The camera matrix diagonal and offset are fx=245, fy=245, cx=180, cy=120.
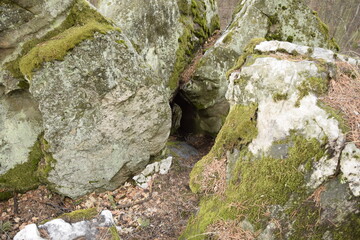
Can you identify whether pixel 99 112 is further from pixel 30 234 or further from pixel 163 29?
pixel 163 29

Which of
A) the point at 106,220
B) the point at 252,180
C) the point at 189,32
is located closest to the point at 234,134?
the point at 252,180

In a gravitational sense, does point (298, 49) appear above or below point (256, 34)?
above

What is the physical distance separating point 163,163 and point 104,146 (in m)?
1.70

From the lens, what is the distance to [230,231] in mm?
3508

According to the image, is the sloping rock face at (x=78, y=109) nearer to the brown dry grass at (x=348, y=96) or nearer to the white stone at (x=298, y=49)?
the white stone at (x=298, y=49)

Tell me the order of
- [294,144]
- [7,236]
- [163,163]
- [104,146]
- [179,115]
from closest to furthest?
1. [294,144]
2. [7,236]
3. [104,146]
4. [163,163]
5. [179,115]

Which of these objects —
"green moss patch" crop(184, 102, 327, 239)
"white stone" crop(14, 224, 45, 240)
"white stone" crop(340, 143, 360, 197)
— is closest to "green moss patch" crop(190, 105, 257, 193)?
"green moss patch" crop(184, 102, 327, 239)

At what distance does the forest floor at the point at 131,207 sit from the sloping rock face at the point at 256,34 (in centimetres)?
343

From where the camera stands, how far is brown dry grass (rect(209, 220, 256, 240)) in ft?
11.1

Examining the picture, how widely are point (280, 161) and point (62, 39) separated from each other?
476cm

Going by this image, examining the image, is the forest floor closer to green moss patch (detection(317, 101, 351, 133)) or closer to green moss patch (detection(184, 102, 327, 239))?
green moss patch (detection(184, 102, 327, 239))

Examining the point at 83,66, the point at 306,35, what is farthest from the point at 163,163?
the point at 306,35

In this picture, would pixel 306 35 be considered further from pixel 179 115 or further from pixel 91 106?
pixel 91 106

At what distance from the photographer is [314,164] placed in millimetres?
3166
